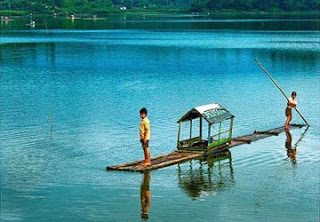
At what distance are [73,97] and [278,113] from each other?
11609mm

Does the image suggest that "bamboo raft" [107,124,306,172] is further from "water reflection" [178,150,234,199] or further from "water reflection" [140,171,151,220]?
"water reflection" [140,171,151,220]

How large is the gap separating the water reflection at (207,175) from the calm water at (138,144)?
0.04m

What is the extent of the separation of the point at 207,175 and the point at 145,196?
10.2ft

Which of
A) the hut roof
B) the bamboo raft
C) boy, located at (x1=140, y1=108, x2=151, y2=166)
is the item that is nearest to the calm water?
the bamboo raft

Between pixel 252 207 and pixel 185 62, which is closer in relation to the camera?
pixel 252 207

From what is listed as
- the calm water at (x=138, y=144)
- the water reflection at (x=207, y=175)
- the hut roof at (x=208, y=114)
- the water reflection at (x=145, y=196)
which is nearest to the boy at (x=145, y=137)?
the water reflection at (x=145, y=196)

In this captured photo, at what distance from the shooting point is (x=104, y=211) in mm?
20328

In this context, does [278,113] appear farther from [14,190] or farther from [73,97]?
[14,190]

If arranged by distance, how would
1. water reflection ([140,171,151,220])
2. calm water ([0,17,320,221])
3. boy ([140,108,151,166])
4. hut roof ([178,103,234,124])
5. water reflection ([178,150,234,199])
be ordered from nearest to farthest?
water reflection ([140,171,151,220]) < calm water ([0,17,320,221]) < water reflection ([178,150,234,199]) < boy ([140,108,151,166]) < hut roof ([178,103,234,124])

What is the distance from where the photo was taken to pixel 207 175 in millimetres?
24141

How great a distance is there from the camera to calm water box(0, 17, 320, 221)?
818 inches

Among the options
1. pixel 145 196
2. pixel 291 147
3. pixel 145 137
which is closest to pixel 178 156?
pixel 145 137

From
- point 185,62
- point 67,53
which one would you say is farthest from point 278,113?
point 67,53

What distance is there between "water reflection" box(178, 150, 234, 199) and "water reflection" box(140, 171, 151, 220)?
0.99 m
